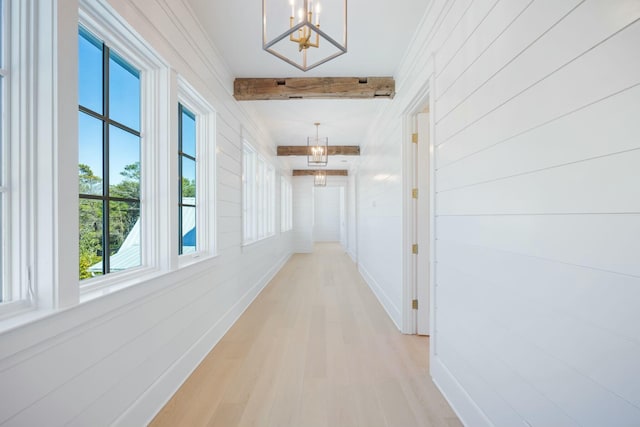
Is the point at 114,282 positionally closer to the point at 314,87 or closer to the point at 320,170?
the point at 314,87

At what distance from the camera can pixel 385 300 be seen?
13.1 ft

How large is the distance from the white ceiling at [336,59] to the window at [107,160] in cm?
98

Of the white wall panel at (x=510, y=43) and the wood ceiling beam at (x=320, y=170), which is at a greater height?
the wood ceiling beam at (x=320, y=170)

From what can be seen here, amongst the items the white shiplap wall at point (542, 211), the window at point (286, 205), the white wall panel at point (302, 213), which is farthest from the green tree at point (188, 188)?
the white wall panel at point (302, 213)

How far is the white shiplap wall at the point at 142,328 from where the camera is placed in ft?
3.51

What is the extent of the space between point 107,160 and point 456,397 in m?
2.44

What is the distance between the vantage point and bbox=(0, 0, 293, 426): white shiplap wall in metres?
1.07

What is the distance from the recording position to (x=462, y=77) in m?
1.75

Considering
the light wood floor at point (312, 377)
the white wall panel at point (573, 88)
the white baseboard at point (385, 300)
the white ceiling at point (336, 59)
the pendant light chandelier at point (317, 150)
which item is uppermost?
the white ceiling at point (336, 59)

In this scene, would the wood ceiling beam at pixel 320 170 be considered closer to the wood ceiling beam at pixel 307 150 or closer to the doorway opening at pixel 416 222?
the wood ceiling beam at pixel 307 150

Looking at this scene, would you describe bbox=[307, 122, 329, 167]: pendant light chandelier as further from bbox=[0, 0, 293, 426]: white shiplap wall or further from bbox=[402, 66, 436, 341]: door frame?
bbox=[402, 66, 436, 341]: door frame

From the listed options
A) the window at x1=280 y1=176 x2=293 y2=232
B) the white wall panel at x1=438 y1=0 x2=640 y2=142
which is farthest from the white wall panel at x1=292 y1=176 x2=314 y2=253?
the white wall panel at x1=438 y1=0 x2=640 y2=142

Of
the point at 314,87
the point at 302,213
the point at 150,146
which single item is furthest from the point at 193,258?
the point at 302,213

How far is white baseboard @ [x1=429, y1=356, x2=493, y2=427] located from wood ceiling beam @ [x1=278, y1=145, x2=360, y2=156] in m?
5.17
